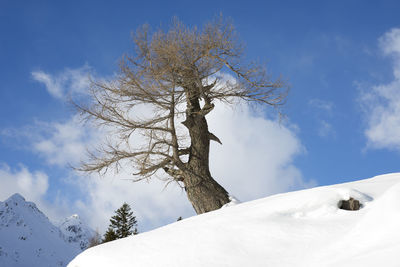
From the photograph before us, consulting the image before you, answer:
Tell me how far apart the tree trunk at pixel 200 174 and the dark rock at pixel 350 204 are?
4.44 meters

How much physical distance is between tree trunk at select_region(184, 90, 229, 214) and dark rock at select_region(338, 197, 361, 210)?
14.6 ft

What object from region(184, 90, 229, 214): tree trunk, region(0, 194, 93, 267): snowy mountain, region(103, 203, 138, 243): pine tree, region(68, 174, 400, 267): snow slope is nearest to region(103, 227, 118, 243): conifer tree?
region(103, 203, 138, 243): pine tree

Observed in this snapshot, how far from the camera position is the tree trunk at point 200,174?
898cm

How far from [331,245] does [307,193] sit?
4.93ft

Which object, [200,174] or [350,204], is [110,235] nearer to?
[200,174]

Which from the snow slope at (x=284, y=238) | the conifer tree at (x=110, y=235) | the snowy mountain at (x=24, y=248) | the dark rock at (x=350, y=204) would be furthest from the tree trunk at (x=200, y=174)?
the snowy mountain at (x=24, y=248)

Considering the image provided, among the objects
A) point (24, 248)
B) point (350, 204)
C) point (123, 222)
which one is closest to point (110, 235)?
point (123, 222)

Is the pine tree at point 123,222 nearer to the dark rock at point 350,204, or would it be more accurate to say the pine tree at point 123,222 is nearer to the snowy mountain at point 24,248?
the dark rock at point 350,204

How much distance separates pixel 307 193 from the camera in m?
4.98

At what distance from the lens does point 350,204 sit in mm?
4727

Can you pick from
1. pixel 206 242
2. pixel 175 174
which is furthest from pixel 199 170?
pixel 206 242

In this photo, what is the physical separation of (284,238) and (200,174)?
5.34 metres

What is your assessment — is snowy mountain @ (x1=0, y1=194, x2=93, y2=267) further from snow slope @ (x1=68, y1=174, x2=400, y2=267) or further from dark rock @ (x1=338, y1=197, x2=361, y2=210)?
dark rock @ (x1=338, y1=197, x2=361, y2=210)

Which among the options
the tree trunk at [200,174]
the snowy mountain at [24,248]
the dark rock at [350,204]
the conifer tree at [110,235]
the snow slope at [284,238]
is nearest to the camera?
the snow slope at [284,238]
